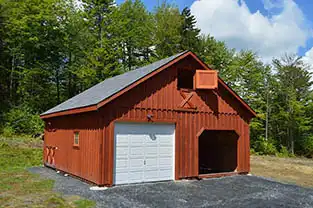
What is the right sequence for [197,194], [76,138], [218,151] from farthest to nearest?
[218,151], [76,138], [197,194]

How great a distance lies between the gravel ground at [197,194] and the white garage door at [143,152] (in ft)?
1.35

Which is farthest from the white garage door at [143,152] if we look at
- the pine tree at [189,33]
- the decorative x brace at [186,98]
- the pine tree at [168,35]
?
the pine tree at [189,33]

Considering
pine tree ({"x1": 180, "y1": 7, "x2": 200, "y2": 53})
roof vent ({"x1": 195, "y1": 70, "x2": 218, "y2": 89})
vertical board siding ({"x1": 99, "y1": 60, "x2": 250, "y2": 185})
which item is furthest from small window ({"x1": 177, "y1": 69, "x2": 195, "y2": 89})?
pine tree ({"x1": 180, "y1": 7, "x2": 200, "y2": 53})

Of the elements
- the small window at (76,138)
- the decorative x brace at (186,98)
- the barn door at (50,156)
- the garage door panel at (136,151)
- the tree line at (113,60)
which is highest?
the tree line at (113,60)

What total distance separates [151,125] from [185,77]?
3199 mm

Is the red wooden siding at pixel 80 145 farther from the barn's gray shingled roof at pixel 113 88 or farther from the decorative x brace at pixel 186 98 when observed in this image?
the decorative x brace at pixel 186 98

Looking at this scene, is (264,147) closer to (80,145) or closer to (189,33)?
(189,33)

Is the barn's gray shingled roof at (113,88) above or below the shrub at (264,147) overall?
above

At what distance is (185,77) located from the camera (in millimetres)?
12445

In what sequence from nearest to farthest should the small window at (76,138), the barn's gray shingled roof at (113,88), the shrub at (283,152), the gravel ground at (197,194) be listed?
the gravel ground at (197,194) < the barn's gray shingled roof at (113,88) < the small window at (76,138) < the shrub at (283,152)

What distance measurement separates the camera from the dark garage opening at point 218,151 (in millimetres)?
13305

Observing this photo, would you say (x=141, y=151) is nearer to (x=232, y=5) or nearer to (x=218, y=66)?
(x=232, y=5)

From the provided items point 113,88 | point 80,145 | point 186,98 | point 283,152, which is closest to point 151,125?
point 186,98

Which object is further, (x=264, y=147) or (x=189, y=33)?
(x=264, y=147)
